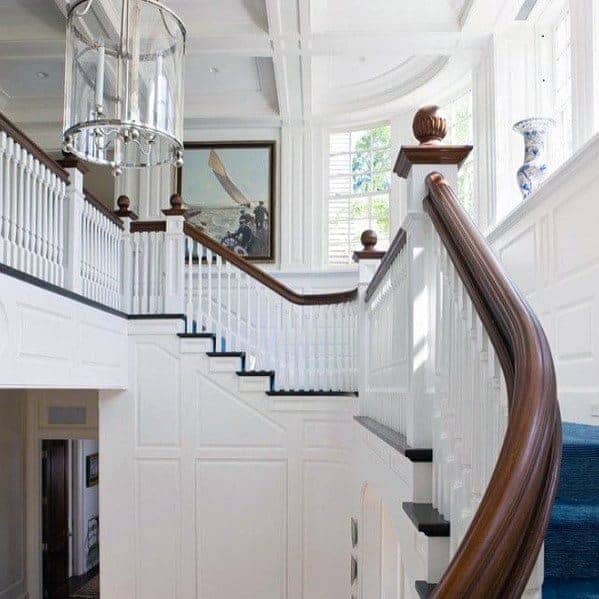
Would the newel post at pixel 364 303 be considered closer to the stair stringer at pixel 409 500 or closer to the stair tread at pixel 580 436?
the stair stringer at pixel 409 500

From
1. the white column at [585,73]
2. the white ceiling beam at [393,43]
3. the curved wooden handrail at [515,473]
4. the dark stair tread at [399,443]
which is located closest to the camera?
the curved wooden handrail at [515,473]

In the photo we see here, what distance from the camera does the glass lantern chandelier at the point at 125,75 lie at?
305cm

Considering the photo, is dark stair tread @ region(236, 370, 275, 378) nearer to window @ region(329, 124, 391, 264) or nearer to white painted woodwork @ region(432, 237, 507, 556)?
window @ region(329, 124, 391, 264)

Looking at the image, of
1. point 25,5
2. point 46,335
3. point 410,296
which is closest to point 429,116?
point 410,296

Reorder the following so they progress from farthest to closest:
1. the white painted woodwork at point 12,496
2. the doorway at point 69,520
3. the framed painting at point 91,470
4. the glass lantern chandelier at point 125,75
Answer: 1. the framed painting at point 91,470
2. the doorway at point 69,520
3. the white painted woodwork at point 12,496
4. the glass lantern chandelier at point 125,75

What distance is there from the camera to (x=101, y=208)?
17.9 feet

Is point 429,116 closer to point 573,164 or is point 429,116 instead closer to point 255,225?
point 573,164

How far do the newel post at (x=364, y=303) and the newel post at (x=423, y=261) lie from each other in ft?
7.59

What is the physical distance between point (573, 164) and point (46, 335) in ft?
10.6

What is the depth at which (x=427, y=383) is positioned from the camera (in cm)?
226

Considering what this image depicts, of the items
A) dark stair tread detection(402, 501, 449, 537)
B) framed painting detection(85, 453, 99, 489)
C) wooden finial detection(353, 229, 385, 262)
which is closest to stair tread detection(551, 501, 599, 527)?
dark stair tread detection(402, 501, 449, 537)

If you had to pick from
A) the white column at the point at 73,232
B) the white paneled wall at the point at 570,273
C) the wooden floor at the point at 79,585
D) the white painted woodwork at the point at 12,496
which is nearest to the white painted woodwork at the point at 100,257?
the white column at the point at 73,232

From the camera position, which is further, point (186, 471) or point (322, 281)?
point (322, 281)

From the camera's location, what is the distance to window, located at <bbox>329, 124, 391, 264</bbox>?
8078 mm
